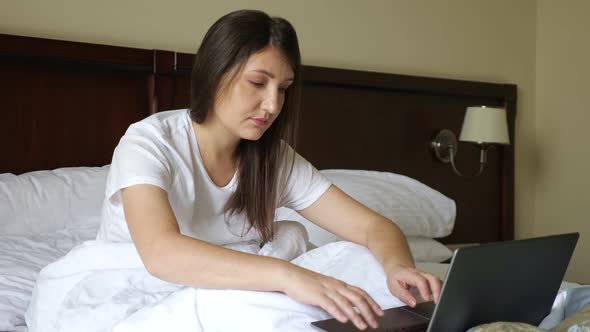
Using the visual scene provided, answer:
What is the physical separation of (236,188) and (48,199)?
0.66 metres

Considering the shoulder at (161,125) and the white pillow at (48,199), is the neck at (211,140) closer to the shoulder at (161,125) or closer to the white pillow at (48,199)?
the shoulder at (161,125)

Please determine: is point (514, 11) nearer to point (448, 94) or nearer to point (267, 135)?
point (448, 94)

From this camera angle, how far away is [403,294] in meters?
1.03

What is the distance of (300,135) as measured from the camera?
2412mm

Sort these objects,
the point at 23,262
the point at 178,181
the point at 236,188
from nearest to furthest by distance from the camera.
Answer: the point at 178,181, the point at 236,188, the point at 23,262

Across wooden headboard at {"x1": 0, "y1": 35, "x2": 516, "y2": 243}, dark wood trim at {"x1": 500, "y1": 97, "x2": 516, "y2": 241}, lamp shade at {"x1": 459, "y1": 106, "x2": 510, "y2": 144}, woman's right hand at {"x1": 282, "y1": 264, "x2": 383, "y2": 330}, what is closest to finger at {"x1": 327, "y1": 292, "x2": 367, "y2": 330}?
woman's right hand at {"x1": 282, "y1": 264, "x2": 383, "y2": 330}

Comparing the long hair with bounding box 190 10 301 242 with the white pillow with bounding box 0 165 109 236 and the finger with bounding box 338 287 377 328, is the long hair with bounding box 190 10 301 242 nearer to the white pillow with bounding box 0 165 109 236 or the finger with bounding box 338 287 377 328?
the finger with bounding box 338 287 377 328

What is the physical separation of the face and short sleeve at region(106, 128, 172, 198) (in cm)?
15

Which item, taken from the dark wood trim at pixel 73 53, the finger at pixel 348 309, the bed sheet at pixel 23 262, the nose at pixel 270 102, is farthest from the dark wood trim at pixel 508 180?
the finger at pixel 348 309

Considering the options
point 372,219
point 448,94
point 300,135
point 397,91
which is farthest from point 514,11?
point 372,219

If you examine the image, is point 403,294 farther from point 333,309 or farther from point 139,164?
point 139,164

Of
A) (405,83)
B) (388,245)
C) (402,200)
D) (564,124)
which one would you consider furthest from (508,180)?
(388,245)

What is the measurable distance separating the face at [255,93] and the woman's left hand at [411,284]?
1.25ft

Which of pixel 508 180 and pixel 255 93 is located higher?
pixel 255 93
